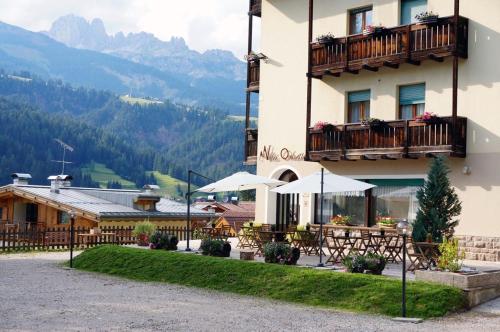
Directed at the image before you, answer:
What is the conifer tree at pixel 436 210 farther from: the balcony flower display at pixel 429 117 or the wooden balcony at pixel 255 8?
the wooden balcony at pixel 255 8

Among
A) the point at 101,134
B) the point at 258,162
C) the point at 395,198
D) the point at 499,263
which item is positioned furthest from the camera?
the point at 101,134

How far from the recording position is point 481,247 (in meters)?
19.8

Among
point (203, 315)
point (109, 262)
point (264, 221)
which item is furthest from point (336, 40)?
point (203, 315)

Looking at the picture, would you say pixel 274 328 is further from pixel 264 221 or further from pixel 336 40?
pixel 264 221

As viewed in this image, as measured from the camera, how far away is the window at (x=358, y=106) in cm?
2322

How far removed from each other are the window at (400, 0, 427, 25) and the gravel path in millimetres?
11575

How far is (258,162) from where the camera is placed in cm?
2670

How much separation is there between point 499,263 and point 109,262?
33.8ft

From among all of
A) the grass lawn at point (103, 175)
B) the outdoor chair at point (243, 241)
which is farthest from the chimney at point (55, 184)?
the grass lawn at point (103, 175)

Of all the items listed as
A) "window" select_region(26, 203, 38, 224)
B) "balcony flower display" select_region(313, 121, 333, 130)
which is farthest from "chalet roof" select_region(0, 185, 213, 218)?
"balcony flower display" select_region(313, 121, 333, 130)

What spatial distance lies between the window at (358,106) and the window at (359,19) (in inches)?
82.1

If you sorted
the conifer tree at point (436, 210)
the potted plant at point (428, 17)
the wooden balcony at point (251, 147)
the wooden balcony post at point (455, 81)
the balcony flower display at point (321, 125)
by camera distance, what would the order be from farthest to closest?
the wooden balcony at point (251, 147)
the balcony flower display at point (321, 125)
the potted plant at point (428, 17)
the wooden balcony post at point (455, 81)
the conifer tree at point (436, 210)

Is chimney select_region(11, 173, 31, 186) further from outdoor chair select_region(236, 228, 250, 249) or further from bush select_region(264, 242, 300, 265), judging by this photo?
bush select_region(264, 242, 300, 265)

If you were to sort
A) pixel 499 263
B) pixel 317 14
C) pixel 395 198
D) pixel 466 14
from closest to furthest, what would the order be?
pixel 499 263
pixel 466 14
pixel 395 198
pixel 317 14
